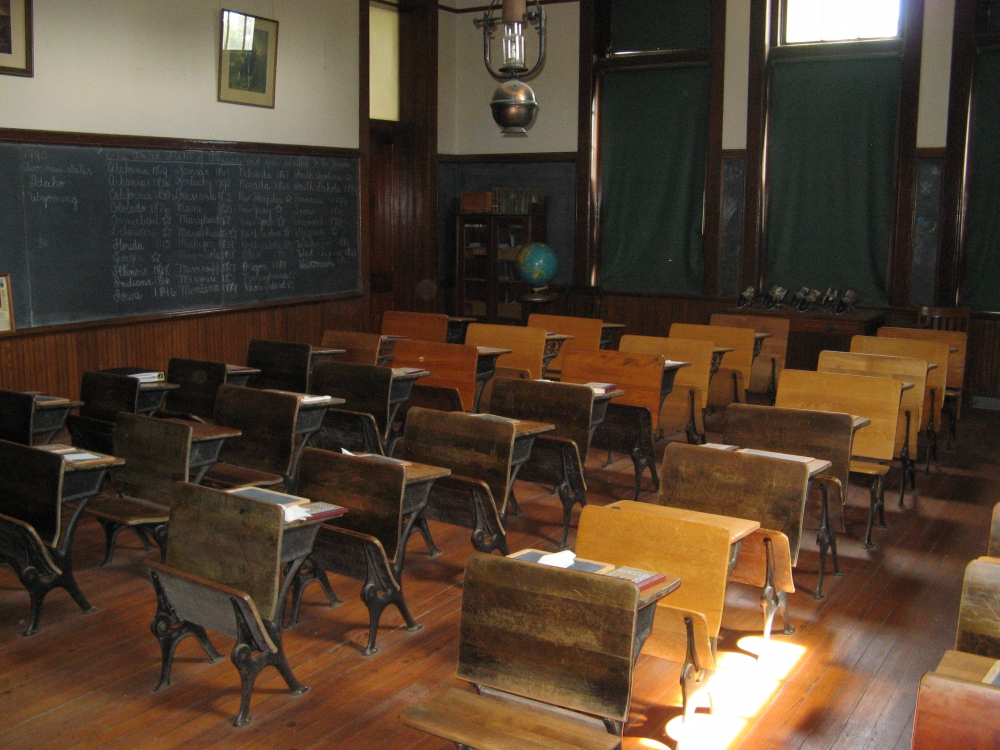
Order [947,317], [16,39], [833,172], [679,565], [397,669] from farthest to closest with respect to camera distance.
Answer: [833,172], [947,317], [16,39], [397,669], [679,565]

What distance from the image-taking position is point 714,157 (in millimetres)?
10305

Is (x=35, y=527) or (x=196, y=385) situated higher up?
(x=196, y=385)

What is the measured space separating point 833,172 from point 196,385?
258 inches

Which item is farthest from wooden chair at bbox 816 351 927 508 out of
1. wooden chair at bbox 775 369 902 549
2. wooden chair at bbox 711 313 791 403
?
wooden chair at bbox 711 313 791 403

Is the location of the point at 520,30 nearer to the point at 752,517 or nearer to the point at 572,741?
the point at 752,517

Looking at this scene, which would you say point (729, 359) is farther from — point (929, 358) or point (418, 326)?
point (418, 326)

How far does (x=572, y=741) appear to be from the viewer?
8.70 feet

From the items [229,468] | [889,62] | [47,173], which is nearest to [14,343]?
[47,173]

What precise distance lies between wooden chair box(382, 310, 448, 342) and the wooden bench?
11.1ft

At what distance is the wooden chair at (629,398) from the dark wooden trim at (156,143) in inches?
144

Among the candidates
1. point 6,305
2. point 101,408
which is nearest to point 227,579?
point 101,408

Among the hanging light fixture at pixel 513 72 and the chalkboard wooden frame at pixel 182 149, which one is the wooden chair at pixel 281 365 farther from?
the hanging light fixture at pixel 513 72

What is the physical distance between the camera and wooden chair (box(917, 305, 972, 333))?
8.86 m

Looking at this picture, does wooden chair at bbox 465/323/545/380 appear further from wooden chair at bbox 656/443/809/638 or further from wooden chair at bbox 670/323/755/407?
wooden chair at bbox 656/443/809/638
